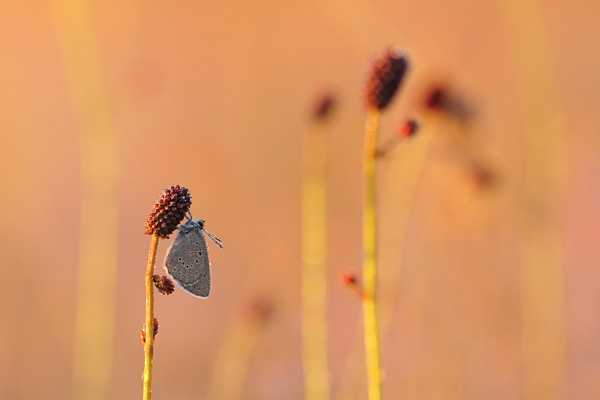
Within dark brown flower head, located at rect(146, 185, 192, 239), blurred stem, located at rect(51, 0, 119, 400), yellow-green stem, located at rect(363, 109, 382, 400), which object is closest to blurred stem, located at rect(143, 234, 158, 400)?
dark brown flower head, located at rect(146, 185, 192, 239)

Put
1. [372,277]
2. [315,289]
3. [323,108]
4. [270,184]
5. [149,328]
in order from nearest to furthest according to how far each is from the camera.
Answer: [149,328] → [372,277] → [323,108] → [315,289] → [270,184]

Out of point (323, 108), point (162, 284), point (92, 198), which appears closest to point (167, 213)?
point (162, 284)

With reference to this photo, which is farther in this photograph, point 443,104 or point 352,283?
point 443,104

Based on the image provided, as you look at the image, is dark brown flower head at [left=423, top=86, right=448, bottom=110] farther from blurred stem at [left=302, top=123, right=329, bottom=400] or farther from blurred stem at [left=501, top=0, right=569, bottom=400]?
Answer: blurred stem at [left=501, top=0, right=569, bottom=400]

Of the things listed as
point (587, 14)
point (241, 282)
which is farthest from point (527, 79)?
point (241, 282)

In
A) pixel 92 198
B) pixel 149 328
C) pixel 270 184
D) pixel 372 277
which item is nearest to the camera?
pixel 149 328

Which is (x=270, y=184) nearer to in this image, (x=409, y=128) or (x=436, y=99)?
(x=436, y=99)

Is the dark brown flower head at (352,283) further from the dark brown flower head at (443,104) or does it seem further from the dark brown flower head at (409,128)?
the dark brown flower head at (443,104)
